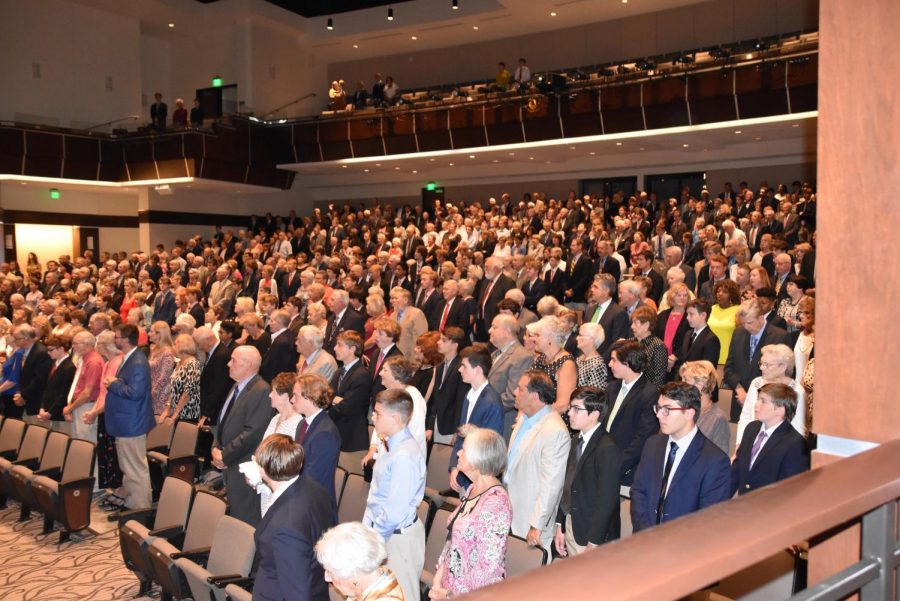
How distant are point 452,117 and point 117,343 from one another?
40.7ft

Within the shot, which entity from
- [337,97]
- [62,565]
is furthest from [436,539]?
[337,97]

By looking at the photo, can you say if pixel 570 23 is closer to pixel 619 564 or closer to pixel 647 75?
pixel 647 75

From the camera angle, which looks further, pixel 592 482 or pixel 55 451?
pixel 55 451

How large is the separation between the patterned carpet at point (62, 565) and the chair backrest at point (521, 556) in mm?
2688

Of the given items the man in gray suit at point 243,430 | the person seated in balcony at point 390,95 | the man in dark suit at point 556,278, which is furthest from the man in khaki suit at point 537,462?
the person seated in balcony at point 390,95

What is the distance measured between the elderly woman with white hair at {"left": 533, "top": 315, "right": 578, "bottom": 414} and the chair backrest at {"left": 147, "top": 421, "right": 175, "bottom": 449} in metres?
3.69

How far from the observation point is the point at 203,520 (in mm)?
4469

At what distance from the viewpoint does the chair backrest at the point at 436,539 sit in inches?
159

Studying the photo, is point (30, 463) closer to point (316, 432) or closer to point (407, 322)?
point (407, 322)

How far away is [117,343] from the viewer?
21.6 ft

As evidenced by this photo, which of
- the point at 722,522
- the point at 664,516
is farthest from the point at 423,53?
the point at 722,522

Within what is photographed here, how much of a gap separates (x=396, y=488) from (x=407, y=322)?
4.28m

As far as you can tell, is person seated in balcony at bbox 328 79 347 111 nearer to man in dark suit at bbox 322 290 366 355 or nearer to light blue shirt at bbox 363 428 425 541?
man in dark suit at bbox 322 290 366 355

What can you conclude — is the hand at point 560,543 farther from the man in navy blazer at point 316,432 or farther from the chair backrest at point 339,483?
the chair backrest at point 339,483
